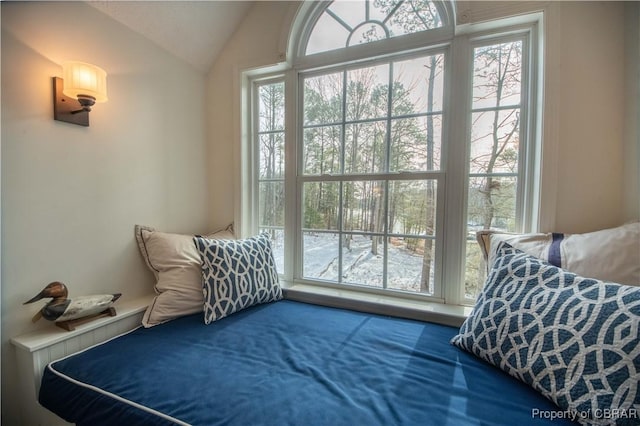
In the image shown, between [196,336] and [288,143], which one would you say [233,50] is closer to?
[288,143]

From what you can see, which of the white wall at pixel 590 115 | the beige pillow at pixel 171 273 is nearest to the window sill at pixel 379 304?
the beige pillow at pixel 171 273

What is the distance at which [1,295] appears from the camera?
1059 millimetres

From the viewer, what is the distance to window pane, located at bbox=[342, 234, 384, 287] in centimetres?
168

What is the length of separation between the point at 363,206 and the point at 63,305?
4.91ft

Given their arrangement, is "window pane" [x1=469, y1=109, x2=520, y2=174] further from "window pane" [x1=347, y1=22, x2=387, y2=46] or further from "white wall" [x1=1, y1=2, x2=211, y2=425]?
"white wall" [x1=1, y1=2, x2=211, y2=425]

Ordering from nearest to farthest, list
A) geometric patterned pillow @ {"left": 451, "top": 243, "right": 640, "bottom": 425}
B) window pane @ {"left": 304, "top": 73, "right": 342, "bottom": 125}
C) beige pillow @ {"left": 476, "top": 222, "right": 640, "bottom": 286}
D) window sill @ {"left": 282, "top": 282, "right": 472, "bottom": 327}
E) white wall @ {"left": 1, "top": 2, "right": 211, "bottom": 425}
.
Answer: geometric patterned pillow @ {"left": 451, "top": 243, "right": 640, "bottom": 425} → beige pillow @ {"left": 476, "top": 222, "right": 640, "bottom": 286} → white wall @ {"left": 1, "top": 2, "right": 211, "bottom": 425} → window sill @ {"left": 282, "top": 282, "right": 472, "bottom": 327} → window pane @ {"left": 304, "top": 73, "right": 342, "bottom": 125}

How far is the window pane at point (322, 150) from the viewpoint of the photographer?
1761 mm

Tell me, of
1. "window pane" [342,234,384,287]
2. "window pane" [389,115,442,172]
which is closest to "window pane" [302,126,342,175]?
"window pane" [389,115,442,172]

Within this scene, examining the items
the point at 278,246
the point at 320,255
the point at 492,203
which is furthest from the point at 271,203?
the point at 492,203

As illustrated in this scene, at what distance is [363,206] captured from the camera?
170cm

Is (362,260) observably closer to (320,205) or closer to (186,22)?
(320,205)

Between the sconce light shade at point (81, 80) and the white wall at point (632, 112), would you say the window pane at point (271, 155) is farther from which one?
the white wall at point (632, 112)

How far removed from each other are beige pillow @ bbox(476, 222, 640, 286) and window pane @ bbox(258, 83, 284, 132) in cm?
155

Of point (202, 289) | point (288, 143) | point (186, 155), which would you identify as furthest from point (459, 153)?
point (186, 155)
